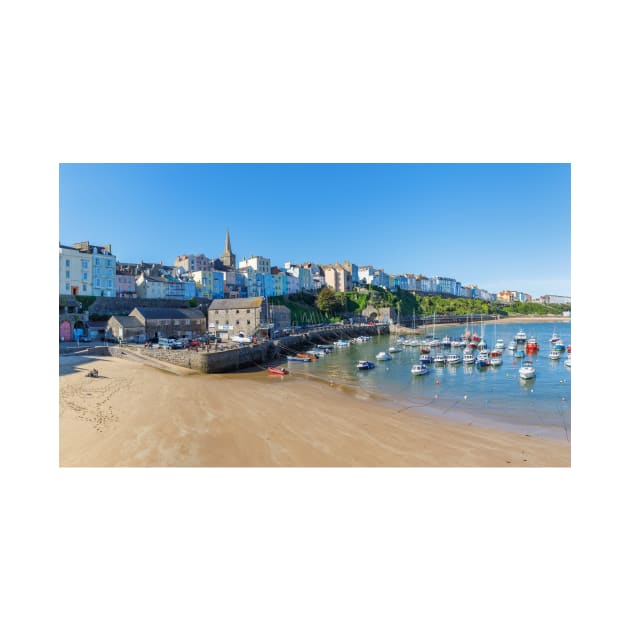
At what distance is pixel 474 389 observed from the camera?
9883 millimetres

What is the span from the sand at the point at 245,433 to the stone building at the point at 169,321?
6145 millimetres

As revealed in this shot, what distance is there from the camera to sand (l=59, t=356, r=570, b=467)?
4.41 metres

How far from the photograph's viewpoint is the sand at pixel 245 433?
14.5 feet

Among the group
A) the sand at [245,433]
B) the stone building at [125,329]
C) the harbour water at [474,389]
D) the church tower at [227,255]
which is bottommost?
the harbour water at [474,389]

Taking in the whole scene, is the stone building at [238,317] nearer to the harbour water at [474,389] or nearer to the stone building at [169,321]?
the stone building at [169,321]

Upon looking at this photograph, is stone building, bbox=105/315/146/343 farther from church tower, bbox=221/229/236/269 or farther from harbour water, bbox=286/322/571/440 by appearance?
church tower, bbox=221/229/236/269

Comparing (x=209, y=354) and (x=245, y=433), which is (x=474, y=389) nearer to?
(x=245, y=433)

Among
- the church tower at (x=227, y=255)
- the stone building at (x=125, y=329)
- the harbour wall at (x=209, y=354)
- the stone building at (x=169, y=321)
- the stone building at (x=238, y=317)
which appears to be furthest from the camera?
the church tower at (x=227, y=255)

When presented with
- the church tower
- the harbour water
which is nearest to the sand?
A: the harbour water

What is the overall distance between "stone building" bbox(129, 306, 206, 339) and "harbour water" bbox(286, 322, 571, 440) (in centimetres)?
520

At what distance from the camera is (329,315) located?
3278 cm

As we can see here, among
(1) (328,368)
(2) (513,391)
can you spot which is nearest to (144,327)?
(1) (328,368)

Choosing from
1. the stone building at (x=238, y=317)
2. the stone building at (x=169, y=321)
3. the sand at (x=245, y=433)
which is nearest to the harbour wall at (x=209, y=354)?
the stone building at (x=238, y=317)
